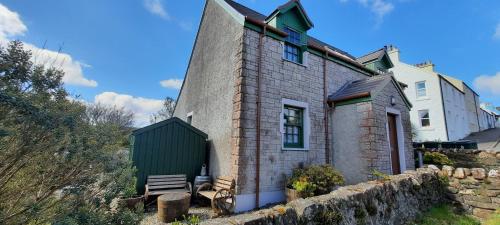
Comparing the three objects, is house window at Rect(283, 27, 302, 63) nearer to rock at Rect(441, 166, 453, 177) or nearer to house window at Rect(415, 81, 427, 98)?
rock at Rect(441, 166, 453, 177)

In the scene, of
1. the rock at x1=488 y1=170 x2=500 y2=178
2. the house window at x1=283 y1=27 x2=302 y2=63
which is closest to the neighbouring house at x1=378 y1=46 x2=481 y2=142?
the house window at x1=283 y1=27 x2=302 y2=63

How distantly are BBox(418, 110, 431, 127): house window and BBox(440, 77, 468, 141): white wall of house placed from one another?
134cm

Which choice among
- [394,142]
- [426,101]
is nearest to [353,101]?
[394,142]

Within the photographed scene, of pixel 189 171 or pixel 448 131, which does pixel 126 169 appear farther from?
pixel 448 131

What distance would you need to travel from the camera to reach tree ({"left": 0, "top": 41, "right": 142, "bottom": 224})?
2.55m

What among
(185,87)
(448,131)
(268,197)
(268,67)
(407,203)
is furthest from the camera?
(448,131)

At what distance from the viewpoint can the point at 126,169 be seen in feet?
12.1

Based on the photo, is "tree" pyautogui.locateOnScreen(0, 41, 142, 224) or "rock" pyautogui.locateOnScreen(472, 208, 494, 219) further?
"rock" pyautogui.locateOnScreen(472, 208, 494, 219)

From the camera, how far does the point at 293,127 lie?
852cm

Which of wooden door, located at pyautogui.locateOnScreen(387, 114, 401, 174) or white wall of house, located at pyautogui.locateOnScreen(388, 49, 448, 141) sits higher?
white wall of house, located at pyautogui.locateOnScreen(388, 49, 448, 141)

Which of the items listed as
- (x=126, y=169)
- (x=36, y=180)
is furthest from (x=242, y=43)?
(x=36, y=180)

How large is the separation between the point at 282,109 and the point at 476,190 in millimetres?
5621

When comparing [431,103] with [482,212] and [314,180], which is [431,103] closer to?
[482,212]

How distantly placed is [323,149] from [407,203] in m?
3.63
